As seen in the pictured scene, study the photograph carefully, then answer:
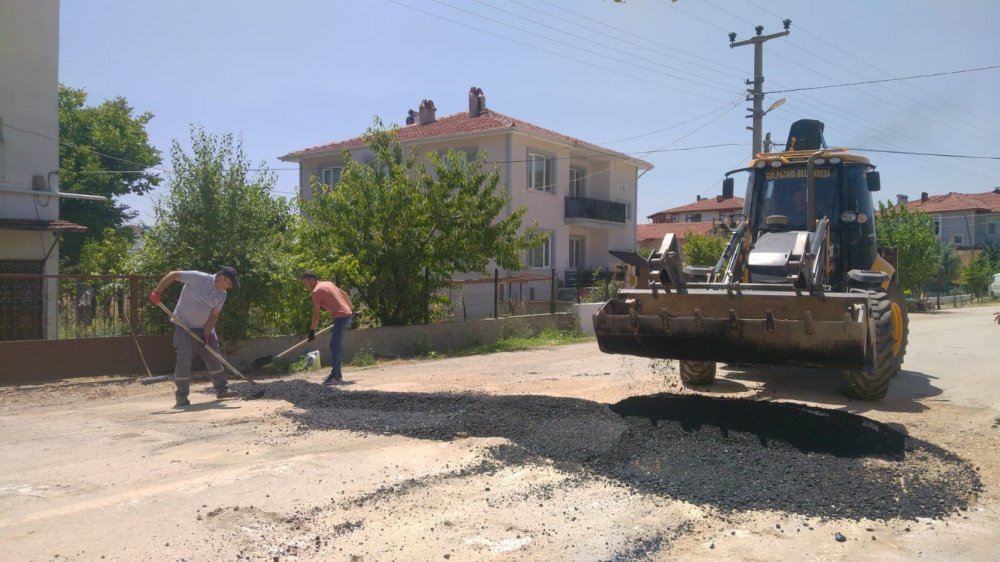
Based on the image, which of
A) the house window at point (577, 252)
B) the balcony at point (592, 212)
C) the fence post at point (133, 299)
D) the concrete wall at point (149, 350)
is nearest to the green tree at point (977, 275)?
the balcony at point (592, 212)

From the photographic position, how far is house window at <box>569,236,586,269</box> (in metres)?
32.0

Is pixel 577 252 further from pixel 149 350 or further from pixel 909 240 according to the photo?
pixel 149 350

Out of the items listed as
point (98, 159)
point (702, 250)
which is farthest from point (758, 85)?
point (98, 159)

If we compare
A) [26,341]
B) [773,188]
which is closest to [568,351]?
[773,188]

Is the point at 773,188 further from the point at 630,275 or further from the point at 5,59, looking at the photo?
the point at 5,59

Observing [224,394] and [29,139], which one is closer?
[224,394]

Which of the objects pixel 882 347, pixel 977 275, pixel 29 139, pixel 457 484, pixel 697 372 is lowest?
pixel 457 484

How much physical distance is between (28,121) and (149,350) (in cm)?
736

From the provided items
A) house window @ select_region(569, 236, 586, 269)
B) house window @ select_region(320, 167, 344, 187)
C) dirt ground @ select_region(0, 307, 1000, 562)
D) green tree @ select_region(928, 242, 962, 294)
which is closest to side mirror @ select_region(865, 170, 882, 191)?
dirt ground @ select_region(0, 307, 1000, 562)

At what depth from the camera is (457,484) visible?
5562mm

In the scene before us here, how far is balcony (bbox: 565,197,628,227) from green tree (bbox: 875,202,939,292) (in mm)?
13187

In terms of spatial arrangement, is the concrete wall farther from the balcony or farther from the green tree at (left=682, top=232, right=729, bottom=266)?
the green tree at (left=682, top=232, right=729, bottom=266)

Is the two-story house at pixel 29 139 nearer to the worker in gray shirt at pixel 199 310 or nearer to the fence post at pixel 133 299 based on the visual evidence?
the fence post at pixel 133 299

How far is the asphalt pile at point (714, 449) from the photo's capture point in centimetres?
528
